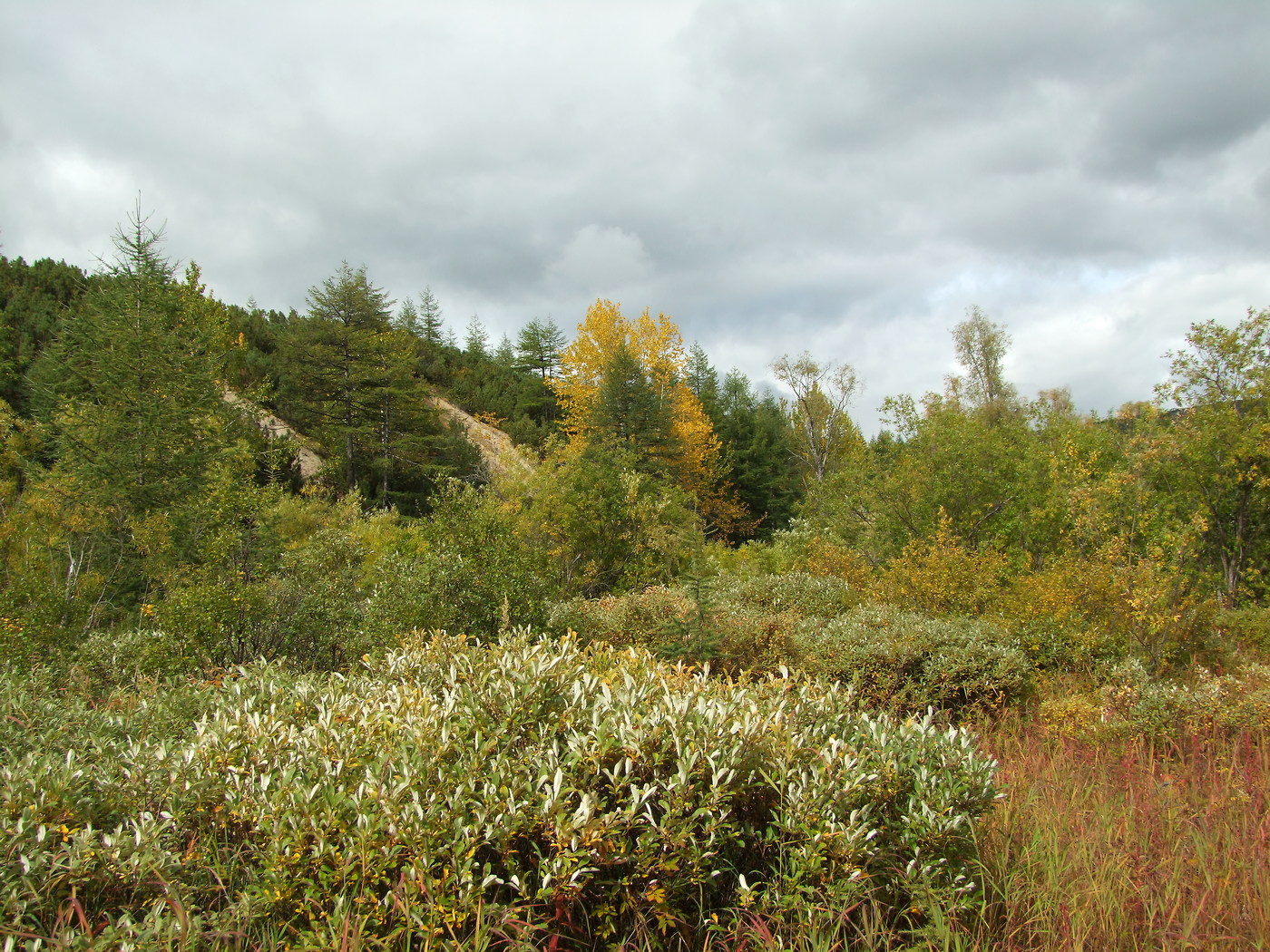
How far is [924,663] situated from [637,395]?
1998 centimetres

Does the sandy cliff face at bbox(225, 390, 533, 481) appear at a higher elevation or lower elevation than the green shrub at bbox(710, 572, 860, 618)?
higher

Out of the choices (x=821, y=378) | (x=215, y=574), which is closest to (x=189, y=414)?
(x=215, y=574)

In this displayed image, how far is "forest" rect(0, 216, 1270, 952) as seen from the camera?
2.19 metres

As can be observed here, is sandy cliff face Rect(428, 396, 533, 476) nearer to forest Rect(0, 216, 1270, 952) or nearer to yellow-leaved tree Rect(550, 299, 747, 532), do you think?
yellow-leaved tree Rect(550, 299, 747, 532)

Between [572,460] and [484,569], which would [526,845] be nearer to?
[484,569]

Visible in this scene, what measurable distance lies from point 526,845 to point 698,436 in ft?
85.4

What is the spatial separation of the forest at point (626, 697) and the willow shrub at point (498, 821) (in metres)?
0.02

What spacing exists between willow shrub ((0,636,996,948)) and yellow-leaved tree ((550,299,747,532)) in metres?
21.6

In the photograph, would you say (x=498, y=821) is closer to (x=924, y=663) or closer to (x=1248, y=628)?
(x=924, y=663)

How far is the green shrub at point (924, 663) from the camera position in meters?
6.06

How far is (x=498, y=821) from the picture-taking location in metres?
2.15

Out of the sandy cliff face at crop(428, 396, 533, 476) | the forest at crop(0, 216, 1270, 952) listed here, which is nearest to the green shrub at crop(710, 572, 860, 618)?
the forest at crop(0, 216, 1270, 952)

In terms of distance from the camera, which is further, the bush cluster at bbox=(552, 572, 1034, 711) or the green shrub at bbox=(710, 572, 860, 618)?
the green shrub at bbox=(710, 572, 860, 618)

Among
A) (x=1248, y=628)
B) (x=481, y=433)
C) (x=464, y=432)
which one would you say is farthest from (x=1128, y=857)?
(x=481, y=433)
